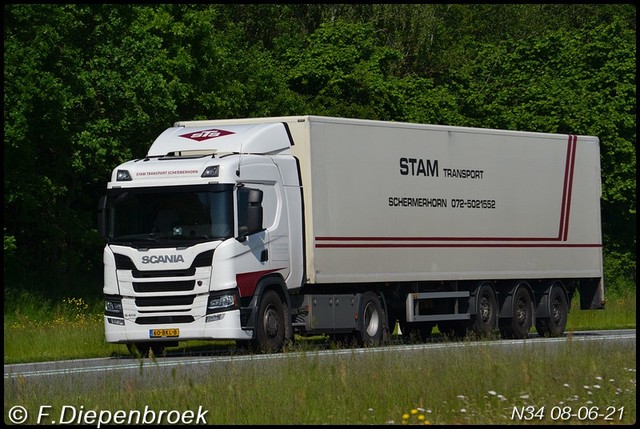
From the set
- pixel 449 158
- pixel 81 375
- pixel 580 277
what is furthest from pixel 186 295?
pixel 580 277

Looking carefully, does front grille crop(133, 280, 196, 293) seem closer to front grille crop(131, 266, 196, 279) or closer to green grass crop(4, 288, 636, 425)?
front grille crop(131, 266, 196, 279)

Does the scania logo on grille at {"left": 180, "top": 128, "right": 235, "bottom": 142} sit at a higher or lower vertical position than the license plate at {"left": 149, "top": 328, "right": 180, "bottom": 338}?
higher

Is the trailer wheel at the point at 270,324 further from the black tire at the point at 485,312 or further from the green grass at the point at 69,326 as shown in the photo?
the black tire at the point at 485,312

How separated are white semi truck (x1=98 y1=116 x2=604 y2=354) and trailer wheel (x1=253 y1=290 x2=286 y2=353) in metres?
0.03

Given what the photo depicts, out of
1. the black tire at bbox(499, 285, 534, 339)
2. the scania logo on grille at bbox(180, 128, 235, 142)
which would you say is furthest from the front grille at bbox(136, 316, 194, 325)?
the black tire at bbox(499, 285, 534, 339)

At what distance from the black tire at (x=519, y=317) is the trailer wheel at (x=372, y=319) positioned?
3602mm

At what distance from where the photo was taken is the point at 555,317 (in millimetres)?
29172

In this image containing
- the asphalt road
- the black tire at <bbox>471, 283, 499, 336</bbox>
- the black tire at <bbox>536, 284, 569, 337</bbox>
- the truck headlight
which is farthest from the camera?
the black tire at <bbox>536, 284, 569, 337</bbox>

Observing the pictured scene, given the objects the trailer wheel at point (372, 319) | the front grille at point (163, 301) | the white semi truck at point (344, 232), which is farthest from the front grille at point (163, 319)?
the trailer wheel at point (372, 319)

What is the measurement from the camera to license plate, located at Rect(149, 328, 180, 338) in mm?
21734

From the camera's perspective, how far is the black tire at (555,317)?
2899 centimetres

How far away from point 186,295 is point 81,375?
4.31 metres

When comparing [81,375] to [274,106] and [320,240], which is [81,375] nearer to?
[320,240]

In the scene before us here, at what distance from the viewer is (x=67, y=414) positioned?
13.1 metres
